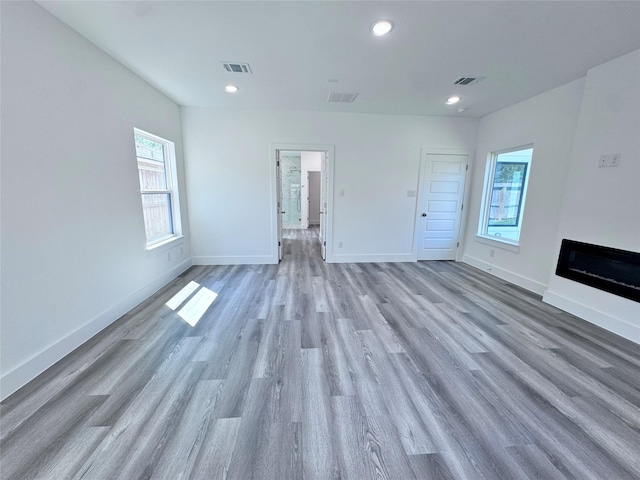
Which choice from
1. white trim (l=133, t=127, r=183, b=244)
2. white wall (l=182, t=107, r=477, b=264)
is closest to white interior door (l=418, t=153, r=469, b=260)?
white wall (l=182, t=107, r=477, b=264)

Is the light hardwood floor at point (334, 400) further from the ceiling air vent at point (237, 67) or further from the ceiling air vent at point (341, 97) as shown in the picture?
the ceiling air vent at point (341, 97)

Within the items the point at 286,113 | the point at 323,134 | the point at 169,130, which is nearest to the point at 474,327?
the point at 323,134

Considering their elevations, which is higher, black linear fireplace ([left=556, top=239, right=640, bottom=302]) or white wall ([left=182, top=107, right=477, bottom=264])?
white wall ([left=182, top=107, right=477, bottom=264])

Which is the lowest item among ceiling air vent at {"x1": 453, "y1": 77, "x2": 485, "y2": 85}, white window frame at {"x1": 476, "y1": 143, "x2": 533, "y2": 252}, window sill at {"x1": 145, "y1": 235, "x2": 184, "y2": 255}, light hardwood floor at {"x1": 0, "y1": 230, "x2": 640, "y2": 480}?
light hardwood floor at {"x1": 0, "y1": 230, "x2": 640, "y2": 480}

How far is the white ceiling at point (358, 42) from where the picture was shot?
1938 mm

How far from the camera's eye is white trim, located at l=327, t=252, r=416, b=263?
505 centimetres

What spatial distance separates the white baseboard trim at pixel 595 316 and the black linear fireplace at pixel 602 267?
27 cm

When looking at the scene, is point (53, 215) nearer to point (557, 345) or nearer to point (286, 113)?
point (286, 113)

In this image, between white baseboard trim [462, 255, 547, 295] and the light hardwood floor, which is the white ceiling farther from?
the light hardwood floor

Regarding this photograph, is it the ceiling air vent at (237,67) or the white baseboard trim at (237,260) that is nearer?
the ceiling air vent at (237,67)

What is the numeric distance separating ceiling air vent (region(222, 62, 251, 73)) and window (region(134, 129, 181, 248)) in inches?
55.0

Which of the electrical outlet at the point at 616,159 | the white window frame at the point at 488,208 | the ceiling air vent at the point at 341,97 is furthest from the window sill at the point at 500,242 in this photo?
the ceiling air vent at the point at 341,97

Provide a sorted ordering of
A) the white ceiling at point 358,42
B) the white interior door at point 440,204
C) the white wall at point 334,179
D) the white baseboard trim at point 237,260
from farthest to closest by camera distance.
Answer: the white interior door at point 440,204 → the white baseboard trim at point 237,260 → the white wall at point 334,179 → the white ceiling at point 358,42

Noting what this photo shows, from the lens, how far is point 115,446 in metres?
1.39
